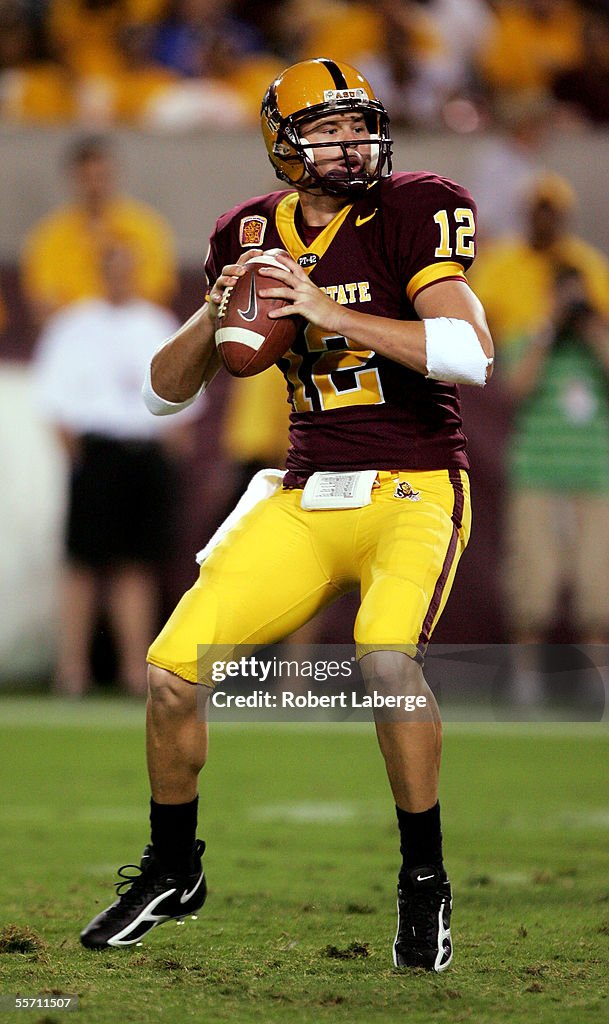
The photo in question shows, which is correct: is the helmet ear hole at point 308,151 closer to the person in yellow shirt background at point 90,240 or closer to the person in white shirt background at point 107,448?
the person in white shirt background at point 107,448

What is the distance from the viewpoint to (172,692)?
3018 mm

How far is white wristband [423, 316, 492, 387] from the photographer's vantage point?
2881 millimetres

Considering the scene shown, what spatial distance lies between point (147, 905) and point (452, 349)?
133cm

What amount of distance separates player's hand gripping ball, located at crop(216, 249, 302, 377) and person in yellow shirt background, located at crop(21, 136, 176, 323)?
15.3ft

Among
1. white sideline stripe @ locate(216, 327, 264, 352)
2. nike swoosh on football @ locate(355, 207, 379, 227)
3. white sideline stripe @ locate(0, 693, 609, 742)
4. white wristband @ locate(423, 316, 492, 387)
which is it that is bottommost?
white sideline stripe @ locate(0, 693, 609, 742)

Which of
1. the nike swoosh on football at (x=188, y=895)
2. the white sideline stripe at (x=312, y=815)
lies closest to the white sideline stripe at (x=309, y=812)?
the white sideline stripe at (x=312, y=815)

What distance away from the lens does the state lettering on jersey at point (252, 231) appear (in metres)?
3.26

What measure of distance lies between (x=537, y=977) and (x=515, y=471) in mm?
4865

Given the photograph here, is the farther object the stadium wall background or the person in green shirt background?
the stadium wall background

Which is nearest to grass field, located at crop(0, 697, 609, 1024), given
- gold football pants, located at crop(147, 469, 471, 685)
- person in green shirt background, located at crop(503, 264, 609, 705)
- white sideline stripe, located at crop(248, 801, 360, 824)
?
white sideline stripe, located at crop(248, 801, 360, 824)

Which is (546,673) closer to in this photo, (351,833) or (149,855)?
(351,833)

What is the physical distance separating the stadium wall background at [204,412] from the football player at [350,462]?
4.34 m

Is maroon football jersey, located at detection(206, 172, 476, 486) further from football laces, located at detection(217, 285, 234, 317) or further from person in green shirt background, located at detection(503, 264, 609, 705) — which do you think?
person in green shirt background, located at detection(503, 264, 609, 705)

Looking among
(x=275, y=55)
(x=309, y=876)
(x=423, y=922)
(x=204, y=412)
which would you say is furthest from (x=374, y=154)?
(x=275, y=55)
